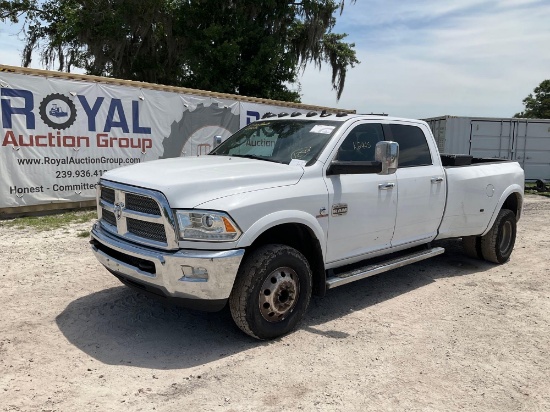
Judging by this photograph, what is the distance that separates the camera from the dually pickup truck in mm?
3449

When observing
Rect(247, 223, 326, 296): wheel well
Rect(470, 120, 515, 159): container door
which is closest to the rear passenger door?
Rect(247, 223, 326, 296): wheel well

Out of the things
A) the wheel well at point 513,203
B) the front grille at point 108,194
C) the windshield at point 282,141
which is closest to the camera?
the front grille at point 108,194

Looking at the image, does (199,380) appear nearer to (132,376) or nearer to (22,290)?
(132,376)

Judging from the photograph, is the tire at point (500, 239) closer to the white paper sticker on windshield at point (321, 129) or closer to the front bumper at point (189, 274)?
the white paper sticker on windshield at point (321, 129)

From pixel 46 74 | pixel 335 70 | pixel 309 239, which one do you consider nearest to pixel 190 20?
pixel 335 70

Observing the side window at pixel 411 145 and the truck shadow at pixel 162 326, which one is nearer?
the truck shadow at pixel 162 326

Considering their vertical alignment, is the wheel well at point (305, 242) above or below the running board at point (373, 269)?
above

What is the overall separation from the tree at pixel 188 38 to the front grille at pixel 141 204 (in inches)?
574

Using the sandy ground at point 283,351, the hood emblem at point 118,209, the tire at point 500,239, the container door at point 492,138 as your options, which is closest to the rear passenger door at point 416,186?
the sandy ground at point 283,351

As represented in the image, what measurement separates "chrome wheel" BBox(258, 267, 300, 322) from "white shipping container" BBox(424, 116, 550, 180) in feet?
50.6

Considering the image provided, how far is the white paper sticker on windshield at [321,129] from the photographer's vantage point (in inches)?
179

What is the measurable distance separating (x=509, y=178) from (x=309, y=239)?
12.9ft

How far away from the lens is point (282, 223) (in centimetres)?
379

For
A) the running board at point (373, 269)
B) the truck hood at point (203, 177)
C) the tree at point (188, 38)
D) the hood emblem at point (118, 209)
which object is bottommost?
the running board at point (373, 269)
